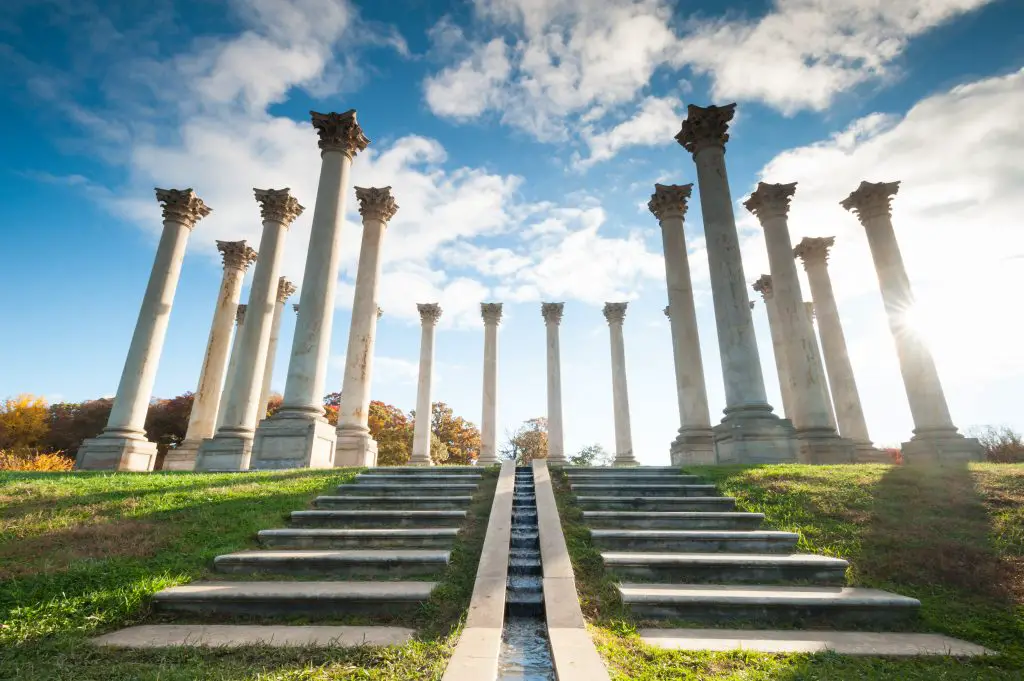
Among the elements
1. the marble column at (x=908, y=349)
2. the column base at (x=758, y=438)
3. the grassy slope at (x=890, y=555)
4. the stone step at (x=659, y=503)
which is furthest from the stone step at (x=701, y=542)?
the marble column at (x=908, y=349)

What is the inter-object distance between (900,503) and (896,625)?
23.2 feet

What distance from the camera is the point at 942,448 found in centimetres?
2636

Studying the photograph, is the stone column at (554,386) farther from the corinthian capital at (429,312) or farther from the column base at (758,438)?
the column base at (758,438)

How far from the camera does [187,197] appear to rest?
33.0 meters

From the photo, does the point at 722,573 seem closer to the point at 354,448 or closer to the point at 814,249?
the point at 354,448

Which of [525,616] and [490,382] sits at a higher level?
[490,382]

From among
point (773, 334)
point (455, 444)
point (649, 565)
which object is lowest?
point (649, 565)

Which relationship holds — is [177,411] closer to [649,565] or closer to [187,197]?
[187,197]

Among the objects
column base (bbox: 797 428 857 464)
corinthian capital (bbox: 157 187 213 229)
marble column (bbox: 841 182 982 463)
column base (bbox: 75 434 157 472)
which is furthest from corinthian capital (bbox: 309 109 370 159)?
marble column (bbox: 841 182 982 463)

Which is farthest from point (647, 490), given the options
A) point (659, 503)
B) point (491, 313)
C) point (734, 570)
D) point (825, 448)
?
point (491, 313)

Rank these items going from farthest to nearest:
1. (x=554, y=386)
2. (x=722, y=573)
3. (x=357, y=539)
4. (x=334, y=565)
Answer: (x=554, y=386), (x=357, y=539), (x=334, y=565), (x=722, y=573)

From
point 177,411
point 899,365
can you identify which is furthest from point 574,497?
point 177,411

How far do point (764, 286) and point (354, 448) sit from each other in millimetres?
37627

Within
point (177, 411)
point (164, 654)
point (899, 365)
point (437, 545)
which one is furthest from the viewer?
point (177, 411)
